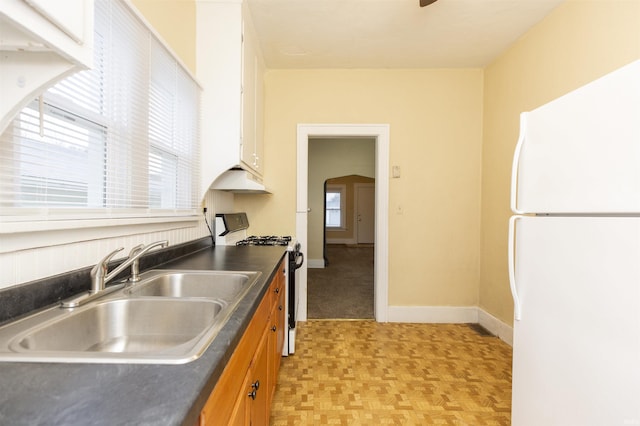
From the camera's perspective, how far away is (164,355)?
0.66 meters

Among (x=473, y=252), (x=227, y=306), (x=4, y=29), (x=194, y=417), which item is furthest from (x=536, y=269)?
(x=473, y=252)

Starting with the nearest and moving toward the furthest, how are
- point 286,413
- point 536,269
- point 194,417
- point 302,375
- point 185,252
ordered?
point 194,417
point 536,269
point 286,413
point 185,252
point 302,375

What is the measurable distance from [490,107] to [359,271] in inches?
151

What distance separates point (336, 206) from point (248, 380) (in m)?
9.18

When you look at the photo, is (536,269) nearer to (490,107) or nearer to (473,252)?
(473,252)

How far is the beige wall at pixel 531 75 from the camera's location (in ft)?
5.98

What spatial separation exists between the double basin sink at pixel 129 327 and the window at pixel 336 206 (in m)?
8.67

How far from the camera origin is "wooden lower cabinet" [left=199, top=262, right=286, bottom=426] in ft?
2.35

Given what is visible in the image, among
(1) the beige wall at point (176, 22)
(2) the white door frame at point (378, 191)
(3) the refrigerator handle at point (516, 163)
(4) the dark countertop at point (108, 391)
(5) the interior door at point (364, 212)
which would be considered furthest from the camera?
(5) the interior door at point (364, 212)

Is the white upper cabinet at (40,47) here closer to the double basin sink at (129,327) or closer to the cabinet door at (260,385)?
the double basin sink at (129,327)

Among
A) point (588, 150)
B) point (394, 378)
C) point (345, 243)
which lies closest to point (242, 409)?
point (588, 150)

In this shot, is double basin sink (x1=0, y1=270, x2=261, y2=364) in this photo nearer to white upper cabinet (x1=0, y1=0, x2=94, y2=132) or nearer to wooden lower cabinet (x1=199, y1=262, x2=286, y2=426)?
wooden lower cabinet (x1=199, y1=262, x2=286, y2=426)

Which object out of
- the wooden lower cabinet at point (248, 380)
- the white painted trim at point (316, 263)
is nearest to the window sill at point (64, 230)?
the wooden lower cabinet at point (248, 380)

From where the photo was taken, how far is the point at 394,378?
2.15 m
